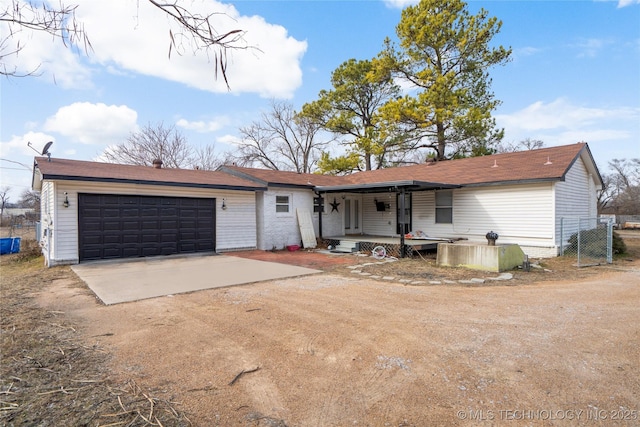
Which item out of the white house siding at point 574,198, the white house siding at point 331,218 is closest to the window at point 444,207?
the white house siding at point 574,198

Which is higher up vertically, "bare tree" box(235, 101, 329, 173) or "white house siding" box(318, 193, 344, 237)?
"bare tree" box(235, 101, 329, 173)

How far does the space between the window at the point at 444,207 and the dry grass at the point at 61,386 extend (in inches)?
484

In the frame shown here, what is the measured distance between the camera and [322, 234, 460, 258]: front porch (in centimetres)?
1179

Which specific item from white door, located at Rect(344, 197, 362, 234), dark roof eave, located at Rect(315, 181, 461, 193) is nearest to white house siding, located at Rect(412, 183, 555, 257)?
dark roof eave, located at Rect(315, 181, 461, 193)

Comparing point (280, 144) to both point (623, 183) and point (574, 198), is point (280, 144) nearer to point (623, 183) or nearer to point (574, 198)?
point (574, 198)

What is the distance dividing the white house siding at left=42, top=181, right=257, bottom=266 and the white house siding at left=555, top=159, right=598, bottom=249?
10626 millimetres

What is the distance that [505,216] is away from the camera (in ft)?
39.9

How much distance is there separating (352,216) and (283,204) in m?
3.84

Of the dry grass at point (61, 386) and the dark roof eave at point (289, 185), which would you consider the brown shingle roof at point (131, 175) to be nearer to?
the dark roof eave at point (289, 185)

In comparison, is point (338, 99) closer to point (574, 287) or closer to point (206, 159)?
point (206, 159)

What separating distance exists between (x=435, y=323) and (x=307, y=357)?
1966 mm

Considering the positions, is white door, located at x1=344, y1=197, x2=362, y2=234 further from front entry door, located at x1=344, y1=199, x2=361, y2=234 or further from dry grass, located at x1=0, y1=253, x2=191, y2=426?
dry grass, located at x1=0, y1=253, x2=191, y2=426

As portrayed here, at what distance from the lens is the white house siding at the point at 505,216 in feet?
37.1

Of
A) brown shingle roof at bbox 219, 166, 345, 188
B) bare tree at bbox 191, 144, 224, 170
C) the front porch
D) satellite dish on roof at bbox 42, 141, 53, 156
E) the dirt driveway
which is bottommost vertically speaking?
the dirt driveway
